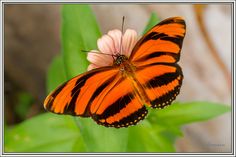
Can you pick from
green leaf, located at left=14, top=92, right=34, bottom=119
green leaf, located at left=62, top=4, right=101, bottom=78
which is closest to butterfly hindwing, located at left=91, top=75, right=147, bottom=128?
green leaf, located at left=62, top=4, right=101, bottom=78

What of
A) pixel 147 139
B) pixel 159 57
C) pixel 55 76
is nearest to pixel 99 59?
pixel 159 57

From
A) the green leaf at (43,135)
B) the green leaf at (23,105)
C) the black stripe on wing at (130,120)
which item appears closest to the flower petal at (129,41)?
the black stripe on wing at (130,120)

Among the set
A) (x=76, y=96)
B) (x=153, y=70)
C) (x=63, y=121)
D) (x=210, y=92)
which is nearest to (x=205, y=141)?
(x=210, y=92)

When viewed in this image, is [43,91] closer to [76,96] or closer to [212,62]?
[212,62]

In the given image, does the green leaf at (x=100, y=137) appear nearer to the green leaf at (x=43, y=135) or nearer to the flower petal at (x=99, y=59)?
the flower petal at (x=99, y=59)

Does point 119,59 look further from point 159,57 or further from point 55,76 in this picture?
point 55,76

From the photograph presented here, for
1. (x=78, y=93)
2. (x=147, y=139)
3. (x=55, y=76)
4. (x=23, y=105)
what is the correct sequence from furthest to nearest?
(x=23, y=105), (x=55, y=76), (x=147, y=139), (x=78, y=93)
